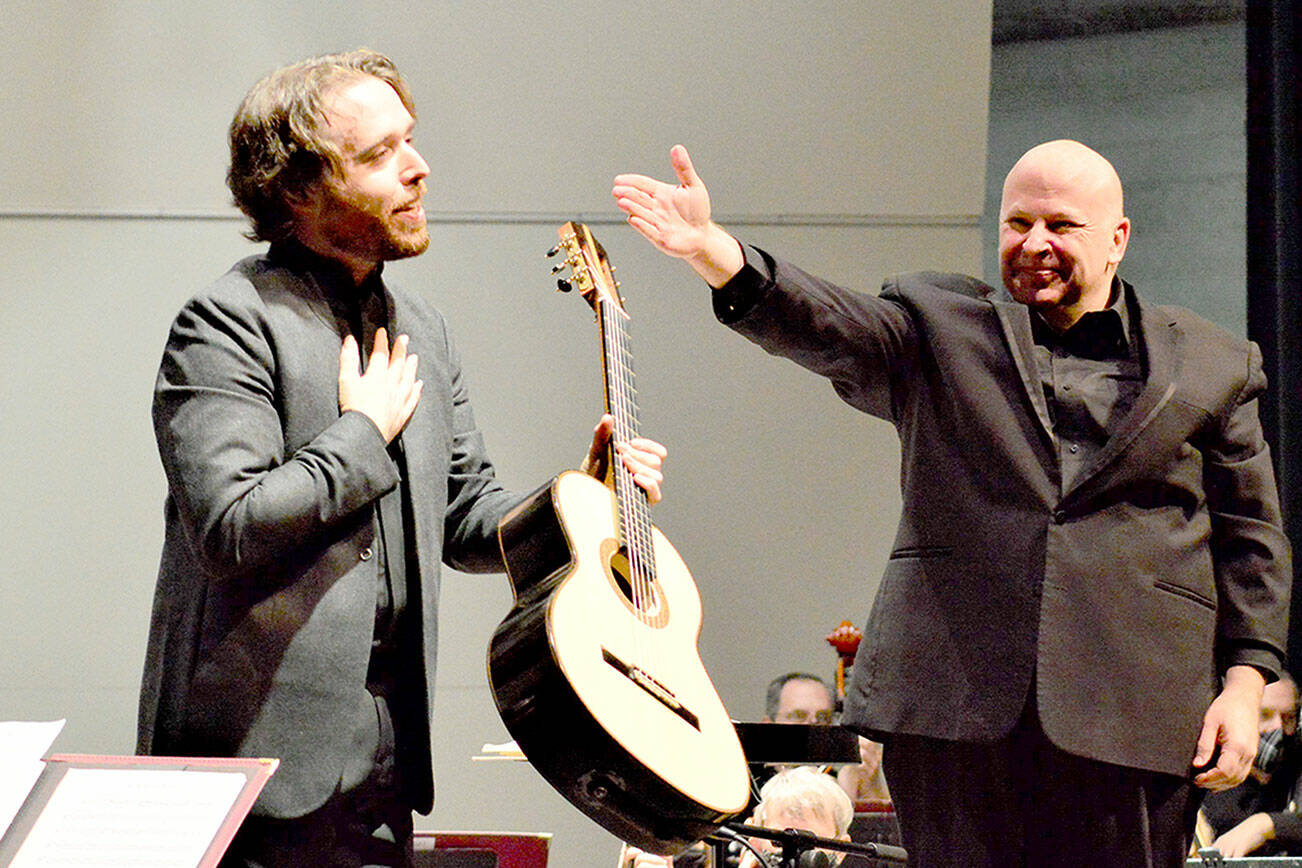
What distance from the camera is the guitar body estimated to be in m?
1.80

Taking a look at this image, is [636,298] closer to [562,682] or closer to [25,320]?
[25,320]

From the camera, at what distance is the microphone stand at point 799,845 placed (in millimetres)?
2180

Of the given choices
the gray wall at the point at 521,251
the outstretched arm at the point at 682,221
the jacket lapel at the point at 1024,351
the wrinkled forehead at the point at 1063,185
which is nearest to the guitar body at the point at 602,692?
the outstretched arm at the point at 682,221

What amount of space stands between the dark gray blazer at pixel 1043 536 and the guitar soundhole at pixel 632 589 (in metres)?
0.33

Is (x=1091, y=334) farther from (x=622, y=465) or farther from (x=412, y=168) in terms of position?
(x=412, y=168)

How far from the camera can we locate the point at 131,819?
5.04ft

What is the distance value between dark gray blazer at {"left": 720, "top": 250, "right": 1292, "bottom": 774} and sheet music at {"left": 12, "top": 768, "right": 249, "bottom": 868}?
101cm

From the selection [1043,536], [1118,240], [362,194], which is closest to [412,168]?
[362,194]

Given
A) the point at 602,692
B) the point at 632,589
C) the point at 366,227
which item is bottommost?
the point at 602,692

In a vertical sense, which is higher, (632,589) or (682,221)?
(682,221)

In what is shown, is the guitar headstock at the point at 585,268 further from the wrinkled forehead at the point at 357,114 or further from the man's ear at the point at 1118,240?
the man's ear at the point at 1118,240

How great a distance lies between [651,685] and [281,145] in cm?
93

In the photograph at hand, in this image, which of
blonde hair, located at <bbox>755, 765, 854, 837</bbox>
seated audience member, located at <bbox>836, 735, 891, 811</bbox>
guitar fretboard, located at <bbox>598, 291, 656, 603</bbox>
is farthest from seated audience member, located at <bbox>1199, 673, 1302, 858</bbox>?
guitar fretboard, located at <bbox>598, 291, 656, 603</bbox>

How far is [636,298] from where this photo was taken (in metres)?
5.82
